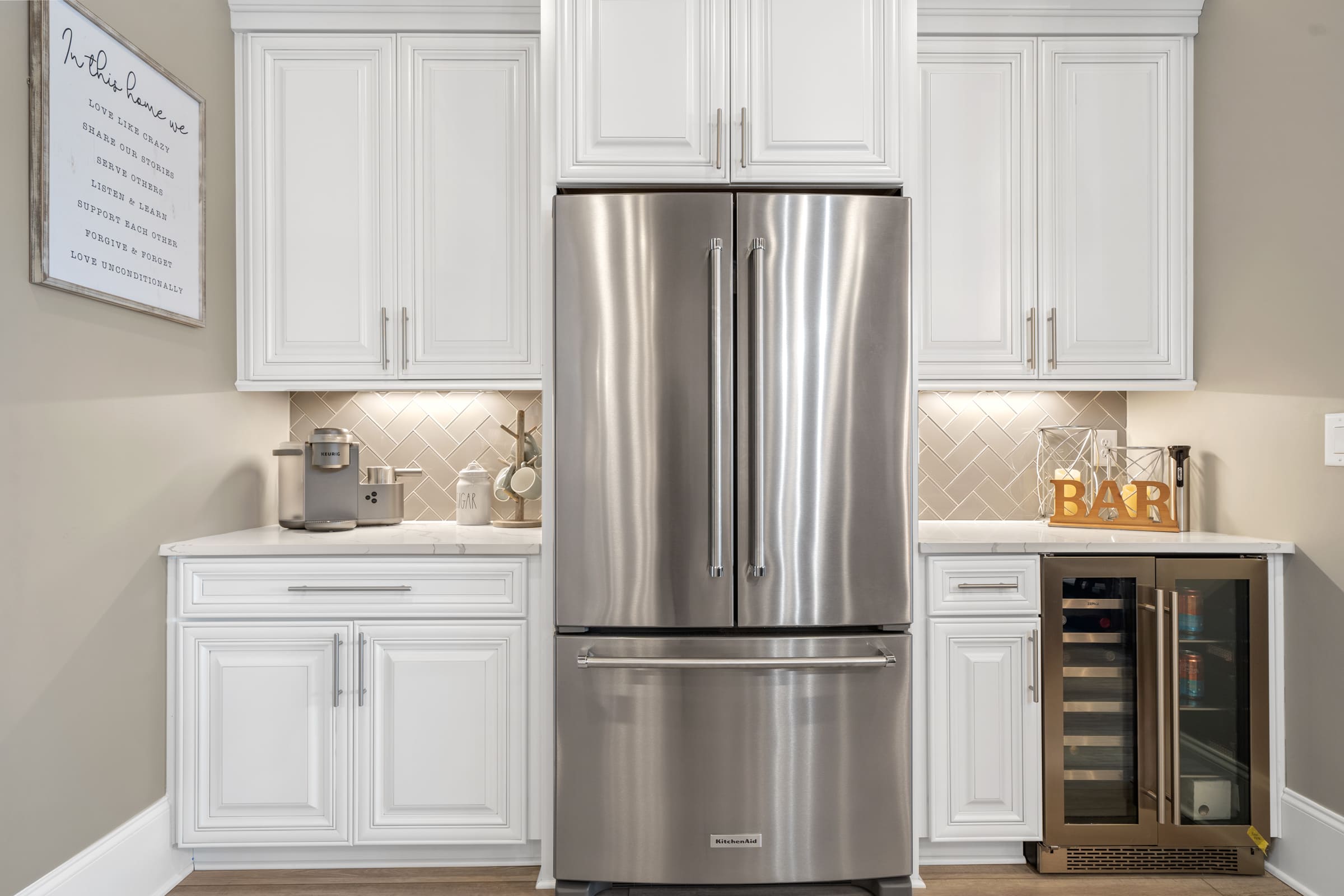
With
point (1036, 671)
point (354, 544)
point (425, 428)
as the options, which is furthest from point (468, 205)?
point (1036, 671)

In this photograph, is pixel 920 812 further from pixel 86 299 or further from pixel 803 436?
pixel 86 299

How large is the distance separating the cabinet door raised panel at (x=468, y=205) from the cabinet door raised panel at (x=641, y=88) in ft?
1.46

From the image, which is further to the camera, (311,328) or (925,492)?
(925,492)

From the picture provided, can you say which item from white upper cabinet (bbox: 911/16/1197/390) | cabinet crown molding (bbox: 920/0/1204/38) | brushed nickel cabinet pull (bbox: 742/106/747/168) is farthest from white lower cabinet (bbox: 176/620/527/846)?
cabinet crown molding (bbox: 920/0/1204/38)

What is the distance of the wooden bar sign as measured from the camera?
245cm

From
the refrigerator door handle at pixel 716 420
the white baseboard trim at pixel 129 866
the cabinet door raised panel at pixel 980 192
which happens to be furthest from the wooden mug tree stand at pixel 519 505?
the cabinet door raised panel at pixel 980 192

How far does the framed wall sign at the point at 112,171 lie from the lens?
1715 millimetres

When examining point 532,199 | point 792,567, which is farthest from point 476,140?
point 792,567

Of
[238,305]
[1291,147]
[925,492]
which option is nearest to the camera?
[1291,147]

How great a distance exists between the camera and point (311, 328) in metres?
2.47

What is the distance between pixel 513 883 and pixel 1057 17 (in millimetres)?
3117

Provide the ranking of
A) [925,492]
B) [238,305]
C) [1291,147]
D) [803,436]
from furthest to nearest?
[925,492], [238,305], [1291,147], [803,436]

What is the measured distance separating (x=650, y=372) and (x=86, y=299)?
4.53 ft

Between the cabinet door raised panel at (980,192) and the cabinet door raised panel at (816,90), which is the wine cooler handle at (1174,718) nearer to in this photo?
the cabinet door raised panel at (980,192)
